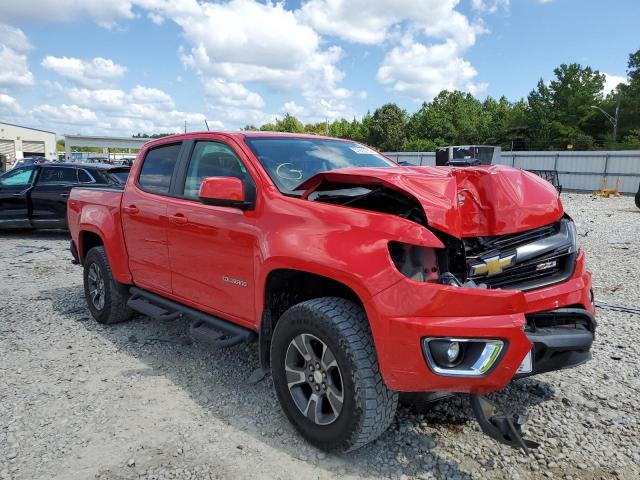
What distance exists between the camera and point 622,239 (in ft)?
33.4

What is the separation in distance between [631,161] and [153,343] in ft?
99.4

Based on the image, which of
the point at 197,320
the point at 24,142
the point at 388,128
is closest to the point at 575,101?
the point at 388,128

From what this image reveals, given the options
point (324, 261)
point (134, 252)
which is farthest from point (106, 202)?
point (324, 261)

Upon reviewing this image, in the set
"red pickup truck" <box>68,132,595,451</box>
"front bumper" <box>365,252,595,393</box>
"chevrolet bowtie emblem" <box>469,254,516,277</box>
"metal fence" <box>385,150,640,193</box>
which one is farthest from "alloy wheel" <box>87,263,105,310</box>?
"metal fence" <box>385,150,640,193</box>

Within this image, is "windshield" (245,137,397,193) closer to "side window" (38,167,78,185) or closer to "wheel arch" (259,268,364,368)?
"wheel arch" (259,268,364,368)

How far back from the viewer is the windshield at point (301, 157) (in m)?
3.33

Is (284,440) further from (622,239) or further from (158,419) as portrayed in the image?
(622,239)

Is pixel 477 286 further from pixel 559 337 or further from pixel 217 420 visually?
pixel 217 420

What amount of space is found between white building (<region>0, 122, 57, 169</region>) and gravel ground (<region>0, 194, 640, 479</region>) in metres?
69.3

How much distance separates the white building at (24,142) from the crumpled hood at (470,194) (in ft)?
234

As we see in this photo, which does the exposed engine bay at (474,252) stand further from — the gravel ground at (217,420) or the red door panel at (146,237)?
the red door panel at (146,237)

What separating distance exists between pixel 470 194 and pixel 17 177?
11.1 meters

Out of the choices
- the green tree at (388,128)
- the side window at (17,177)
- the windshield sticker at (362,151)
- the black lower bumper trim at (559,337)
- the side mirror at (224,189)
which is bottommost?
the black lower bumper trim at (559,337)

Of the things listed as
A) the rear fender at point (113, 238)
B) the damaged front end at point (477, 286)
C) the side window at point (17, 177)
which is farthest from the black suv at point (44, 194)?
the damaged front end at point (477, 286)
